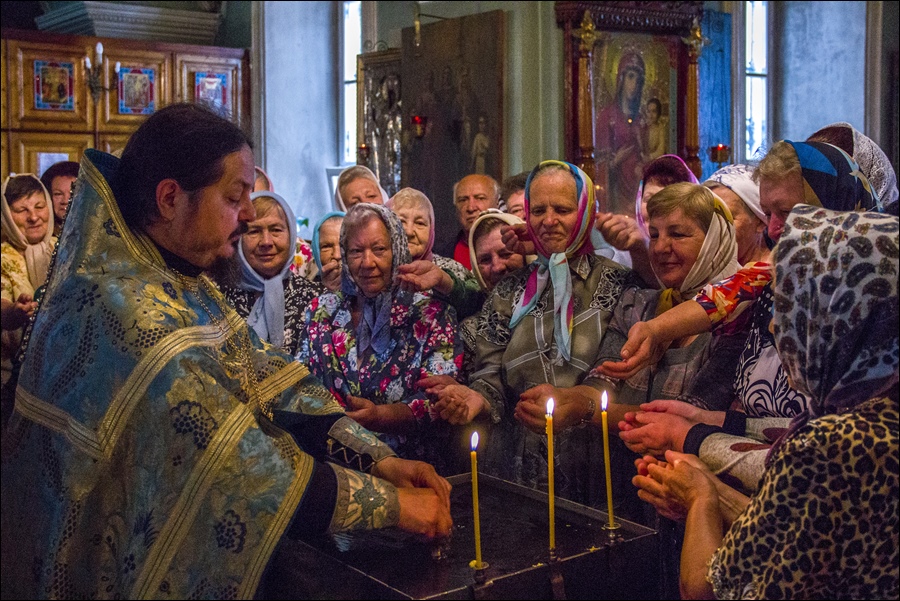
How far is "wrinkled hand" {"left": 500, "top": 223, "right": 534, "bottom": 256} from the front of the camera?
3.41 meters

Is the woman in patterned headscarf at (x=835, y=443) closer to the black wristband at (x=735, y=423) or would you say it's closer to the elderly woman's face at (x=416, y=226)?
the black wristband at (x=735, y=423)

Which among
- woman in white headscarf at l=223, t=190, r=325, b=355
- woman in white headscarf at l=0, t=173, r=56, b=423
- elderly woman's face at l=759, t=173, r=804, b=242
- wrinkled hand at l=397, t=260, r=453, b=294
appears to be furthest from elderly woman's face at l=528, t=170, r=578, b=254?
woman in white headscarf at l=0, t=173, r=56, b=423

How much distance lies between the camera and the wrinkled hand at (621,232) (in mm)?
3449

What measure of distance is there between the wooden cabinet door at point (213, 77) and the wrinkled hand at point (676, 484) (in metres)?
8.93

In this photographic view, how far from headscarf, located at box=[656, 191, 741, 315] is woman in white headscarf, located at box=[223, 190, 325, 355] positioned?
1.68 metres

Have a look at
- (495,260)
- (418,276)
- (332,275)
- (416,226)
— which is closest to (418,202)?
(416,226)

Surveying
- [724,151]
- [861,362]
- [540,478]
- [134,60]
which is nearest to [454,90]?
[724,151]

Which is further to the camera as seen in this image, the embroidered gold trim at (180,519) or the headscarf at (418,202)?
the headscarf at (418,202)

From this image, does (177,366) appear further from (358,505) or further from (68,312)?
(358,505)

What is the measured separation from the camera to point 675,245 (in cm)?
296

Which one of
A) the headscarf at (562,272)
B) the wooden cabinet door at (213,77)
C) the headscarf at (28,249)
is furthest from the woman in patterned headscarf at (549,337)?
the wooden cabinet door at (213,77)

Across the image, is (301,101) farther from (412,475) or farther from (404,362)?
(412,475)

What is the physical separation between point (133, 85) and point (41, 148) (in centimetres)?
117

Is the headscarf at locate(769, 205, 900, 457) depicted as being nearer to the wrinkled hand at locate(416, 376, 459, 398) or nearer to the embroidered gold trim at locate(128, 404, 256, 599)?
the embroidered gold trim at locate(128, 404, 256, 599)
